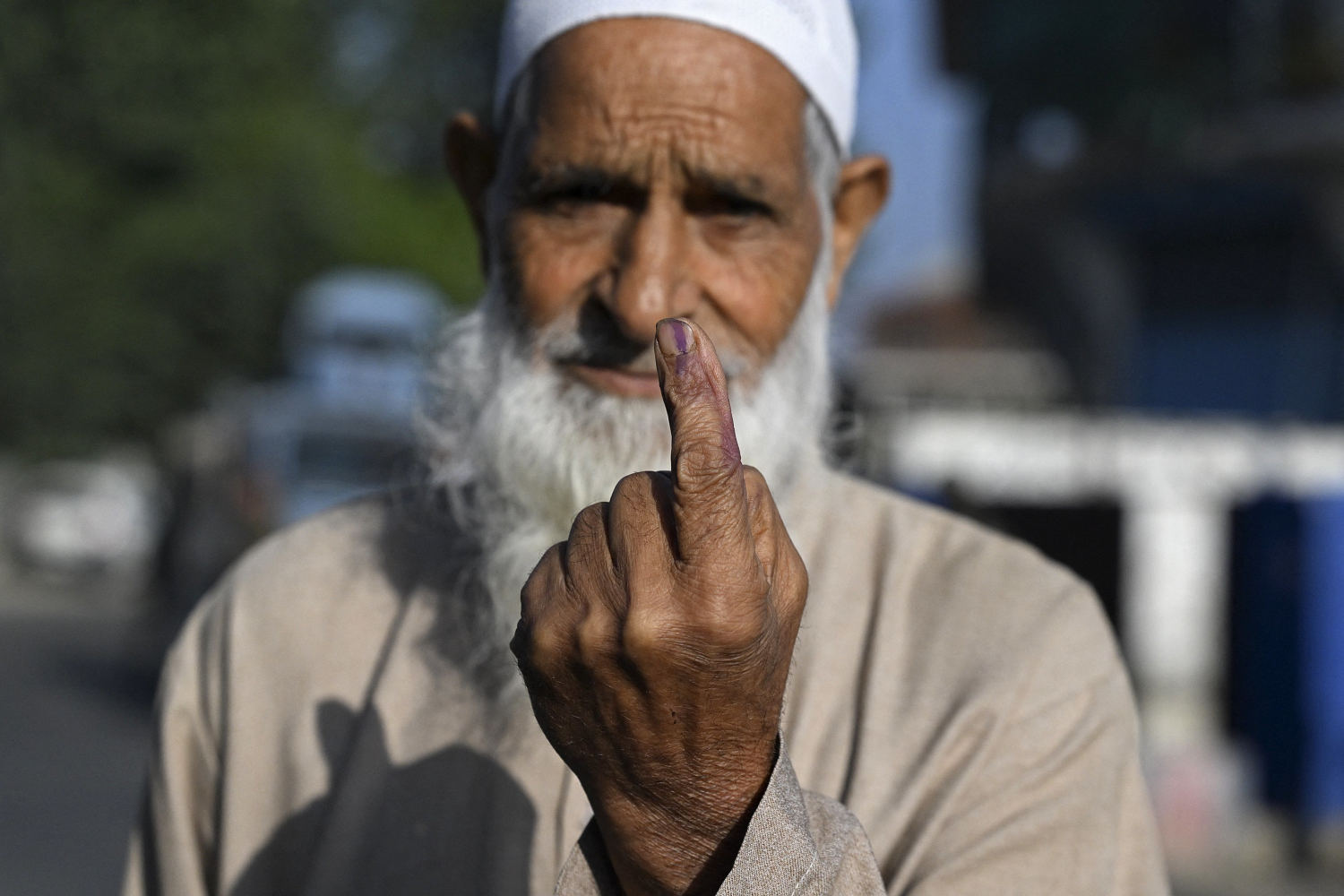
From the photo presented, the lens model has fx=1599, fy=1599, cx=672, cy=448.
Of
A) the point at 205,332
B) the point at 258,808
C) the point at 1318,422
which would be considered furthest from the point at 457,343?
Result: the point at 205,332

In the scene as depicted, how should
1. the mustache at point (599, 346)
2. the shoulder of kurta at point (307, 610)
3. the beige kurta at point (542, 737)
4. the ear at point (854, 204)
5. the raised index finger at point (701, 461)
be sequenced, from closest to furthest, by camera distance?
the raised index finger at point (701, 461), the beige kurta at point (542, 737), the mustache at point (599, 346), the shoulder of kurta at point (307, 610), the ear at point (854, 204)

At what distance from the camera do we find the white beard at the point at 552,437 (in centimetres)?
173

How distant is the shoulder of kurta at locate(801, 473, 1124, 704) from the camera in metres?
1.65

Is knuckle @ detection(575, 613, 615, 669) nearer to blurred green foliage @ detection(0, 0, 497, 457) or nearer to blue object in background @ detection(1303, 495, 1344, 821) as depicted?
blue object in background @ detection(1303, 495, 1344, 821)

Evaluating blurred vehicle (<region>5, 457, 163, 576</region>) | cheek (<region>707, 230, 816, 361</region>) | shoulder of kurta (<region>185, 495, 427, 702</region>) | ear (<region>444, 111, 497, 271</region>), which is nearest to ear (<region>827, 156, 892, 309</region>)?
cheek (<region>707, 230, 816, 361</region>)

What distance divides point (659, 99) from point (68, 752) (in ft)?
28.7

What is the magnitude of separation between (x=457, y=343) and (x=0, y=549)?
921 inches

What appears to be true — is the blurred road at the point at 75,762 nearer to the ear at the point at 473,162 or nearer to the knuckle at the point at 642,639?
the ear at the point at 473,162

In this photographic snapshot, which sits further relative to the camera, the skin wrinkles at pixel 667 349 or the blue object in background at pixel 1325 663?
the blue object in background at pixel 1325 663

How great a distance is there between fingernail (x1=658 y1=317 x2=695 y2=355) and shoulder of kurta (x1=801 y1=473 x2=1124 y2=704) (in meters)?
0.63

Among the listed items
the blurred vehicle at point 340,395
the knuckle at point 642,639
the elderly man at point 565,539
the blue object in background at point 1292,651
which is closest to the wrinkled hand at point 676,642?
the knuckle at point 642,639

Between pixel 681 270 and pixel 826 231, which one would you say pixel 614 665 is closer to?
pixel 681 270

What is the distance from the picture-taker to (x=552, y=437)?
1.76 m

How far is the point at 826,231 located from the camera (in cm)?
192
